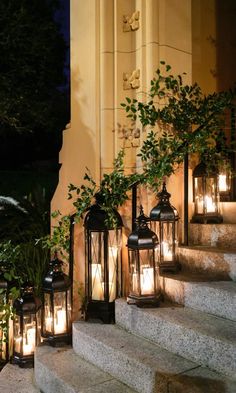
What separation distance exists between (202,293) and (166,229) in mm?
674

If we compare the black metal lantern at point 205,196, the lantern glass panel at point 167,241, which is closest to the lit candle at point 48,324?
the lantern glass panel at point 167,241

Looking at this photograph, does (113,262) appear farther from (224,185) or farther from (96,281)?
(224,185)

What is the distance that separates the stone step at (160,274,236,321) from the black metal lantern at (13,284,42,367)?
1073 mm

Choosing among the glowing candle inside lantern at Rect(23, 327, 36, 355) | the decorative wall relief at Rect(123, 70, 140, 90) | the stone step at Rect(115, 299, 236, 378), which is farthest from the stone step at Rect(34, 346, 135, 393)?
the decorative wall relief at Rect(123, 70, 140, 90)

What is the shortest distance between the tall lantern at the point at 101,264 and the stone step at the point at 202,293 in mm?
396

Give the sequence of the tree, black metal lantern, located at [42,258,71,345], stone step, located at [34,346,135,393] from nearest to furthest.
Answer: stone step, located at [34,346,135,393], black metal lantern, located at [42,258,71,345], the tree

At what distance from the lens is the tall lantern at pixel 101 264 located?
2.93 m

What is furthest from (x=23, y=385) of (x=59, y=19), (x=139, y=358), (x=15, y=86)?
(x=59, y=19)

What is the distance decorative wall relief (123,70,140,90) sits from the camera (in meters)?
3.32

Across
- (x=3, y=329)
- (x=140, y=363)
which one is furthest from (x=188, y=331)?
(x=3, y=329)

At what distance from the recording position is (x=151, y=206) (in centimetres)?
322

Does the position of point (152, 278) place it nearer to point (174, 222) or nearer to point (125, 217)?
point (174, 222)

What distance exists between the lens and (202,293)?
2496 mm

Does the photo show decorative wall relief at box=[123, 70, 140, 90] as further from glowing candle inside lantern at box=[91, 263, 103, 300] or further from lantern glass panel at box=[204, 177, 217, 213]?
glowing candle inside lantern at box=[91, 263, 103, 300]
